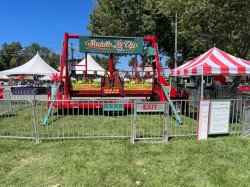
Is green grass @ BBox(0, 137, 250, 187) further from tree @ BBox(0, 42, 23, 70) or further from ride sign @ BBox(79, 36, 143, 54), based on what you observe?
tree @ BBox(0, 42, 23, 70)

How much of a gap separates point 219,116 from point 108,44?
6637 millimetres

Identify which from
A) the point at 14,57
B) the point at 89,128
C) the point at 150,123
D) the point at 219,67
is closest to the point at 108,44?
the point at 150,123

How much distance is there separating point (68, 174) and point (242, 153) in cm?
413

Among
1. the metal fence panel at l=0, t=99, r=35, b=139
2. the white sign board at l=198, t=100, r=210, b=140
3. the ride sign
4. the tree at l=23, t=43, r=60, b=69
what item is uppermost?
the tree at l=23, t=43, r=60, b=69

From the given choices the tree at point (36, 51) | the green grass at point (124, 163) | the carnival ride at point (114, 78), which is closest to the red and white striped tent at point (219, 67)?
the carnival ride at point (114, 78)

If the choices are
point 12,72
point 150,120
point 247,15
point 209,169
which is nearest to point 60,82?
point 150,120

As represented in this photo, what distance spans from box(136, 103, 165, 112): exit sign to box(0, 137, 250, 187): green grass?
91 cm

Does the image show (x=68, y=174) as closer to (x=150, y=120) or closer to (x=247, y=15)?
(x=150, y=120)

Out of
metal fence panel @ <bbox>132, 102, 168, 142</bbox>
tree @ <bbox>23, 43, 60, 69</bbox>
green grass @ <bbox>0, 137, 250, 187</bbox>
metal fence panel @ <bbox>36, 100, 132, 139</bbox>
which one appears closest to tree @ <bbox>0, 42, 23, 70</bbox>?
tree @ <bbox>23, 43, 60, 69</bbox>

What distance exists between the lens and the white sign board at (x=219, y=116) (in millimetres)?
8312

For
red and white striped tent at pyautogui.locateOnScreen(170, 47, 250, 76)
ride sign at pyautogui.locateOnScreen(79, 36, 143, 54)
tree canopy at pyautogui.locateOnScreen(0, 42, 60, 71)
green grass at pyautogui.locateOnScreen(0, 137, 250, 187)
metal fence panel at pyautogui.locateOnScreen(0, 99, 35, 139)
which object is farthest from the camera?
tree canopy at pyautogui.locateOnScreen(0, 42, 60, 71)

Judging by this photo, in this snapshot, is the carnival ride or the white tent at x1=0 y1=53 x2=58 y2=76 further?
the white tent at x1=0 y1=53 x2=58 y2=76

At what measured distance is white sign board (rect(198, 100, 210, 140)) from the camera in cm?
816

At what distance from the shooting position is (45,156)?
6867mm
